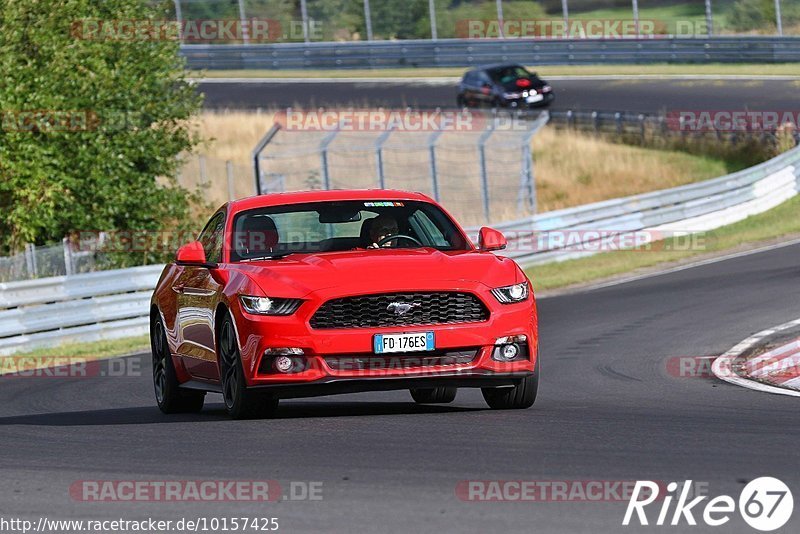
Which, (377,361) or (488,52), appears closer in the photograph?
(377,361)

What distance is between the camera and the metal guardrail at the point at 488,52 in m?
48.6

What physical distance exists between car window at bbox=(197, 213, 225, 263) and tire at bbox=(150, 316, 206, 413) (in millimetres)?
752

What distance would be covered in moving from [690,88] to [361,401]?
1380 inches

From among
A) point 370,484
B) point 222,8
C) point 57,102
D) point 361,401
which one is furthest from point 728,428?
point 222,8

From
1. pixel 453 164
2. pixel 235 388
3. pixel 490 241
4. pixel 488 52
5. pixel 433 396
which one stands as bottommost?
pixel 453 164

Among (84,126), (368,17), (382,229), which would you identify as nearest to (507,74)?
(368,17)

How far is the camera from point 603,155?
39.5 m

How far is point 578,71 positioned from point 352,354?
44.1 meters

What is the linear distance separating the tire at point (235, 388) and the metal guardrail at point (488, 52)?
39.9 m

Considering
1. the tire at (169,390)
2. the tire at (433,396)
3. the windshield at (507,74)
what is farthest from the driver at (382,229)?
the windshield at (507,74)

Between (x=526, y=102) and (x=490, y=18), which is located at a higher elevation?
(x=490, y=18)

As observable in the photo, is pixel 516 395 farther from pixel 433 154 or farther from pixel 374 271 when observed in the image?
pixel 433 154

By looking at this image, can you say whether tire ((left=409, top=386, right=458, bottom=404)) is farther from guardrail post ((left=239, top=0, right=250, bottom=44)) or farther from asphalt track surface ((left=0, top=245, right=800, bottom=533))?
guardrail post ((left=239, top=0, right=250, bottom=44))

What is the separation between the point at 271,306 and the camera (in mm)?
9586
